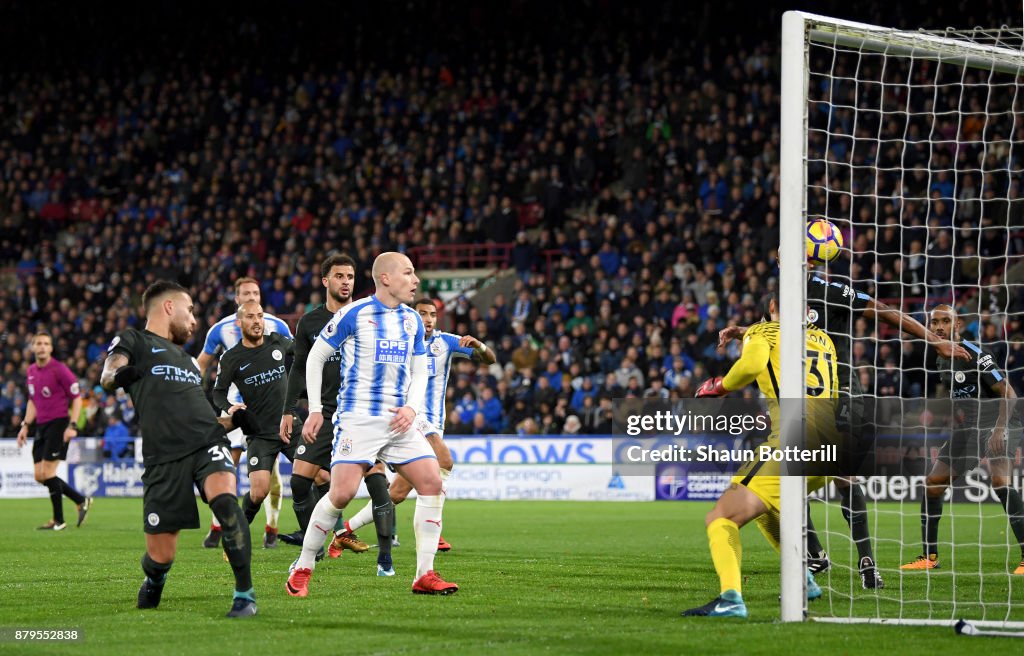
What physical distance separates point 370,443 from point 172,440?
1407 millimetres

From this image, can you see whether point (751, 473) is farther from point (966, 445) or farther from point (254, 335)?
point (254, 335)

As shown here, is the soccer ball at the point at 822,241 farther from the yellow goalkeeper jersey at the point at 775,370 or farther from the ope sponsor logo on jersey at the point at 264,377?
the ope sponsor logo on jersey at the point at 264,377

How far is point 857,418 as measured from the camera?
951cm

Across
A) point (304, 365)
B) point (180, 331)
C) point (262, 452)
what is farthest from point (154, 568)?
point (262, 452)

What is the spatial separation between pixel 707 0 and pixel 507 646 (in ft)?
87.5

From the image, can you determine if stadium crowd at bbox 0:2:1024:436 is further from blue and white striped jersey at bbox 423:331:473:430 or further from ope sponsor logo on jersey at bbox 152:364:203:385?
ope sponsor logo on jersey at bbox 152:364:203:385

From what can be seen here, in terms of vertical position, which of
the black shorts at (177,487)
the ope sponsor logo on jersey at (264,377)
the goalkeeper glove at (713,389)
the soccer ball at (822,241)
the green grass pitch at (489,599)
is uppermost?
the soccer ball at (822,241)

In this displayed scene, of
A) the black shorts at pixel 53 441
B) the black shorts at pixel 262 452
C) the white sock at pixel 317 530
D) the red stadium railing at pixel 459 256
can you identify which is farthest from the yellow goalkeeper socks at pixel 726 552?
the red stadium railing at pixel 459 256

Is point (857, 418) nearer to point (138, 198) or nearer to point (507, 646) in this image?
point (507, 646)

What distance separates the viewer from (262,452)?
11844 millimetres

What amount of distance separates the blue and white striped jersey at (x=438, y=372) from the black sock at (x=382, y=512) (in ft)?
6.50

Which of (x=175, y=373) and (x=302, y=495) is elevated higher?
(x=175, y=373)

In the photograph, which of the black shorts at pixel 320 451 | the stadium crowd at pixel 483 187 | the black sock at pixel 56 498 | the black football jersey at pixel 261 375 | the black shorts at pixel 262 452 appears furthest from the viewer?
the stadium crowd at pixel 483 187

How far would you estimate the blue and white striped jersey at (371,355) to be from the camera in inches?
333
